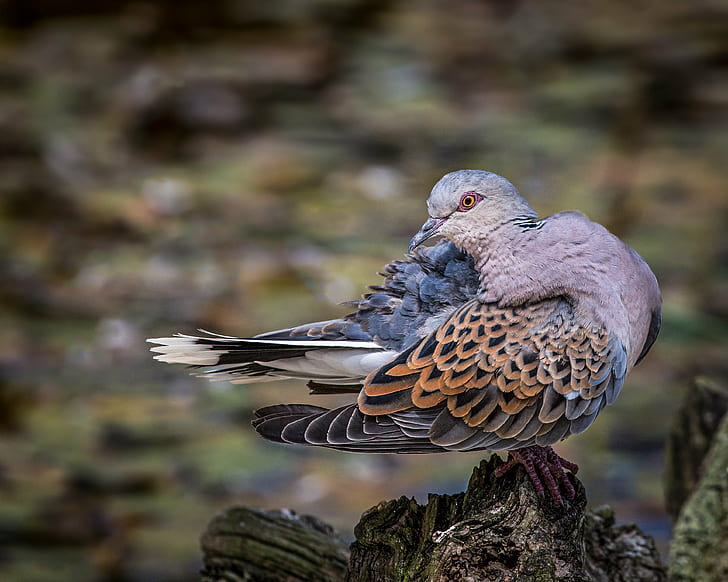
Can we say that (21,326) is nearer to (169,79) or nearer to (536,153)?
(169,79)

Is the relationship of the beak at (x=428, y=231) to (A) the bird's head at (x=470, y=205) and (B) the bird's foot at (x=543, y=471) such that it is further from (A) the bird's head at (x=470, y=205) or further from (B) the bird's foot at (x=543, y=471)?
(B) the bird's foot at (x=543, y=471)

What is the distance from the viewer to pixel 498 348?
2766 mm

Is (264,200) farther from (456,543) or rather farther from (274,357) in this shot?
(456,543)

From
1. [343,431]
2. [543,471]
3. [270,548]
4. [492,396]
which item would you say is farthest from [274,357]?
[543,471]

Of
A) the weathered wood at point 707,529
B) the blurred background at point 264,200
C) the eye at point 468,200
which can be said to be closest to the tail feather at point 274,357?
the eye at point 468,200

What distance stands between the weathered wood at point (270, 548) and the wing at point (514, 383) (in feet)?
1.43

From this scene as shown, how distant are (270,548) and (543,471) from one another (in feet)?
2.61

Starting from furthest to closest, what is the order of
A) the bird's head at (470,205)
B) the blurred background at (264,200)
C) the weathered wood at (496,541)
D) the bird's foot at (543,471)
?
the blurred background at (264,200), the bird's head at (470,205), the bird's foot at (543,471), the weathered wood at (496,541)

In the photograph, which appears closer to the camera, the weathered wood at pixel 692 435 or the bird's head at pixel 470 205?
the bird's head at pixel 470 205

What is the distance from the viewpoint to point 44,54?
30.0 feet

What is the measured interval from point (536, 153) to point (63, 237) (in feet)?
10.9

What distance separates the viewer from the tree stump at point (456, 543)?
2396mm

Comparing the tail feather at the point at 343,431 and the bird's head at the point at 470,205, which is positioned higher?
the bird's head at the point at 470,205

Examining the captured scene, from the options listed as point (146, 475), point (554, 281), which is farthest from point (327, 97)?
point (554, 281)
